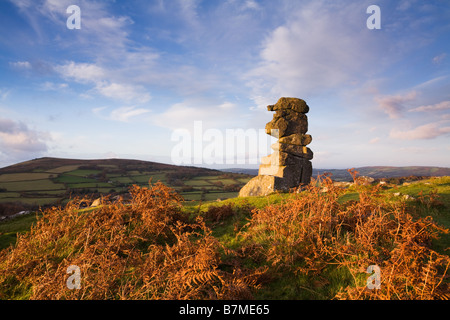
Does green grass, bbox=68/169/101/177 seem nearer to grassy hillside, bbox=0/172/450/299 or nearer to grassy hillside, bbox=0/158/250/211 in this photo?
grassy hillside, bbox=0/158/250/211

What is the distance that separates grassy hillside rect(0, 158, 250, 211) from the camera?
3848 cm

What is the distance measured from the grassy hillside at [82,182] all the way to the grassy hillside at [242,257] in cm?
2443

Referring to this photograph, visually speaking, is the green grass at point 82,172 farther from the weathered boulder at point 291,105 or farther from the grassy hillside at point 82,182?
the weathered boulder at point 291,105

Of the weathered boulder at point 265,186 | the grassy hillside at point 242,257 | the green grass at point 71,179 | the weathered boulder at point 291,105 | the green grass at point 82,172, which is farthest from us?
the green grass at point 82,172

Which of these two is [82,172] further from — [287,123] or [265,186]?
[287,123]

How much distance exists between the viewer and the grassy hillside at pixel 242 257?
4.23m

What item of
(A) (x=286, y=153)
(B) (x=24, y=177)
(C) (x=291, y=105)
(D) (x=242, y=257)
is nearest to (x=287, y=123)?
(C) (x=291, y=105)

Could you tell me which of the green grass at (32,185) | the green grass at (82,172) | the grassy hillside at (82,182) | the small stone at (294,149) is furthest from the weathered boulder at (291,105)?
the green grass at (82,172)

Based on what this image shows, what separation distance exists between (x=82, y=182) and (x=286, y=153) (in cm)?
5268

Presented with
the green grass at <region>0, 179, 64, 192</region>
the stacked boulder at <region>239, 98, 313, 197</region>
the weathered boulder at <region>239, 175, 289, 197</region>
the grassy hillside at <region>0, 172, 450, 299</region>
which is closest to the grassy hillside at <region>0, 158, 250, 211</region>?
the green grass at <region>0, 179, 64, 192</region>

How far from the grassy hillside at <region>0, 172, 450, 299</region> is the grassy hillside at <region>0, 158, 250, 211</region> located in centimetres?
2443

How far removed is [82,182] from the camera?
53562mm

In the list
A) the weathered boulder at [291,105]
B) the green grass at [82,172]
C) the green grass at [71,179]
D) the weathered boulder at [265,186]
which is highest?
the weathered boulder at [291,105]
